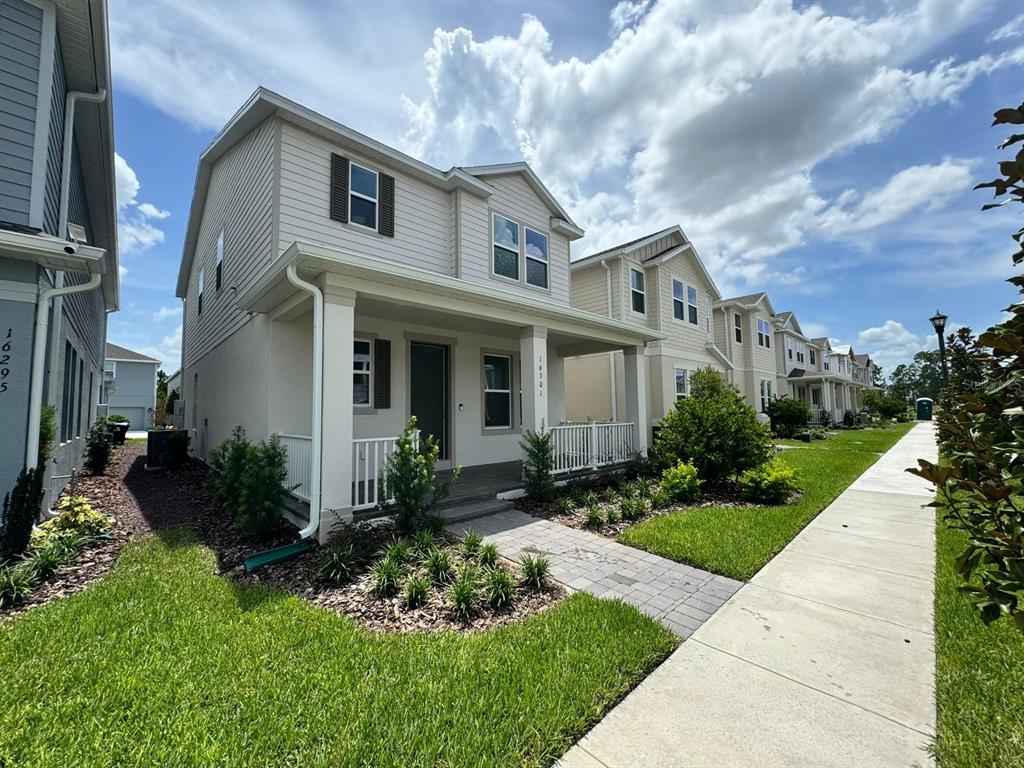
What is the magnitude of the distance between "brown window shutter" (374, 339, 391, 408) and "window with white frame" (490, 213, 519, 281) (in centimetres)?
325

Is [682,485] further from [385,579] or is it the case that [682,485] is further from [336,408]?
[336,408]

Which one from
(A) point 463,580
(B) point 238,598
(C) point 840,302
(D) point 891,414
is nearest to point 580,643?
(A) point 463,580

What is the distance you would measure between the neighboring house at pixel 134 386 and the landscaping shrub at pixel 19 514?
2977cm

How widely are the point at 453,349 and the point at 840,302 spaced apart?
19.5m

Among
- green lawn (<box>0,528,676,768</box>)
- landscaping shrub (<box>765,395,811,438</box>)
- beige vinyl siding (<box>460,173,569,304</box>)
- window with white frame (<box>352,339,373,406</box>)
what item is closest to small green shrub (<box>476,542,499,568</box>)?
green lawn (<box>0,528,676,768</box>)

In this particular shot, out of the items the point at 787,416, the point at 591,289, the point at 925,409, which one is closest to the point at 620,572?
the point at 591,289

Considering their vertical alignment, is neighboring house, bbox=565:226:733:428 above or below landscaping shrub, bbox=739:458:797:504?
above

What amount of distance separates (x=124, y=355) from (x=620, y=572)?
35655 millimetres

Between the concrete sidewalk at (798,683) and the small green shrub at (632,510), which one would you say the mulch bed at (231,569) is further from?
the small green shrub at (632,510)

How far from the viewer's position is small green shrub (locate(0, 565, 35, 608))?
12.1ft

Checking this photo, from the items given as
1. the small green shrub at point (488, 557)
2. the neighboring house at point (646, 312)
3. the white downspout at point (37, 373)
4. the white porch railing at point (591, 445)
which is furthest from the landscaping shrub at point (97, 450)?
the neighboring house at point (646, 312)

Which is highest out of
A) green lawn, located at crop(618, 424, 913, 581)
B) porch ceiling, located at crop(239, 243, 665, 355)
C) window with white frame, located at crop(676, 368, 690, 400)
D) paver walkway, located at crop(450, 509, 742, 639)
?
porch ceiling, located at crop(239, 243, 665, 355)

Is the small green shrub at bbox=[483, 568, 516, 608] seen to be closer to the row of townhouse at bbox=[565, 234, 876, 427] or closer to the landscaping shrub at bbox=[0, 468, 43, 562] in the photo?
the landscaping shrub at bbox=[0, 468, 43, 562]

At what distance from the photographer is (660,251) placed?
15.8 m
